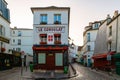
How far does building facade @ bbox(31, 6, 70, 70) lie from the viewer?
35069mm

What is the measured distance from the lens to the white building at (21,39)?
7412 cm

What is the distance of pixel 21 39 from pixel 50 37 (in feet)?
131

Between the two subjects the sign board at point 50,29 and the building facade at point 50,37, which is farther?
the sign board at point 50,29

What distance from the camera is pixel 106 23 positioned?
136ft

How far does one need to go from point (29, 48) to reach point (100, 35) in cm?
3267

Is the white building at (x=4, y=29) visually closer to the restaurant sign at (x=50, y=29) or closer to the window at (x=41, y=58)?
the restaurant sign at (x=50, y=29)

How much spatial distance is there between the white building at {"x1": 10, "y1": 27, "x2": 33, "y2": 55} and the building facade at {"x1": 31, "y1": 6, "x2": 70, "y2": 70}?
3824cm

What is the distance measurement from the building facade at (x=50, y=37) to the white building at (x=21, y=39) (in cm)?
3824

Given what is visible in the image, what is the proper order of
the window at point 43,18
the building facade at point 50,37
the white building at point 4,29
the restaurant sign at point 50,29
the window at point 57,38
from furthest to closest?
1. the white building at point 4,29
2. the window at point 43,18
3. the restaurant sign at point 50,29
4. the window at point 57,38
5. the building facade at point 50,37

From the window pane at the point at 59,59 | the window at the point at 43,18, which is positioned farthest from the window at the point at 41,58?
the window at the point at 43,18

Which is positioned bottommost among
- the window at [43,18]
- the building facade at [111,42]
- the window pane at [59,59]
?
the window pane at [59,59]

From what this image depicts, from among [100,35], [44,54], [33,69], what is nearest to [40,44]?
[44,54]

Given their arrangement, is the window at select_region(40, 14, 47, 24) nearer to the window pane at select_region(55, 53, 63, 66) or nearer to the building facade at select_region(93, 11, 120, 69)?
the window pane at select_region(55, 53, 63, 66)

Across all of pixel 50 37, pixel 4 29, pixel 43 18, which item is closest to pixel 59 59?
pixel 50 37
